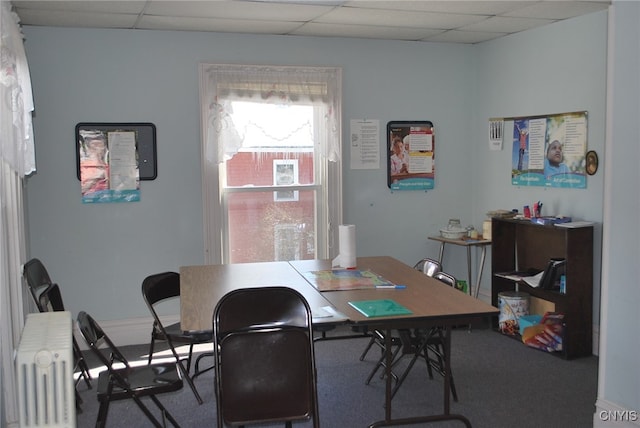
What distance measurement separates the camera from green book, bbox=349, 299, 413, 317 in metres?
3.32

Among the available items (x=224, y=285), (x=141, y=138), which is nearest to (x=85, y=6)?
(x=141, y=138)

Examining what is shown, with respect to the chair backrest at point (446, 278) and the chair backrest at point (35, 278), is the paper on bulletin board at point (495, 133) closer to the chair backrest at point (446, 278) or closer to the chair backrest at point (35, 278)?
the chair backrest at point (446, 278)

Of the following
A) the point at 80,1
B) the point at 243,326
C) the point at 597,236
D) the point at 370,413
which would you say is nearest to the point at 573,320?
the point at 597,236

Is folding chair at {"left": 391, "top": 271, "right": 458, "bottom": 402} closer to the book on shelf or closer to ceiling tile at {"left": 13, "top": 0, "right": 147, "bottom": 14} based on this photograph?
the book on shelf

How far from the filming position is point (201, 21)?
513 cm

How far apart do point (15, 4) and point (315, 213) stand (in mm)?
2943

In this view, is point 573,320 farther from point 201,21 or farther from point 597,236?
point 201,21

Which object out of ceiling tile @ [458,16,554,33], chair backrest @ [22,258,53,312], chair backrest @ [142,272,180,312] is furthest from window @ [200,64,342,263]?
chair backrest @ [22,258,53,312]

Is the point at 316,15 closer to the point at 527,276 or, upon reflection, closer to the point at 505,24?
the point at 505,24

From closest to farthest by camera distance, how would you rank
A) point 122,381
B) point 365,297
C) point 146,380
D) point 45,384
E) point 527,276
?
point 45,384 < point 122,381 < point 146,380 < point 365,297 < point 527,276

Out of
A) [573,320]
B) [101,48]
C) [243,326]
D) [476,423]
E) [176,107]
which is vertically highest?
[101,48]

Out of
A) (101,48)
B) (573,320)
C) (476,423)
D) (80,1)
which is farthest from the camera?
(101,48)

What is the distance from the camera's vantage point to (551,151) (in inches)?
214

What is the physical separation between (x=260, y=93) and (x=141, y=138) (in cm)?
107
